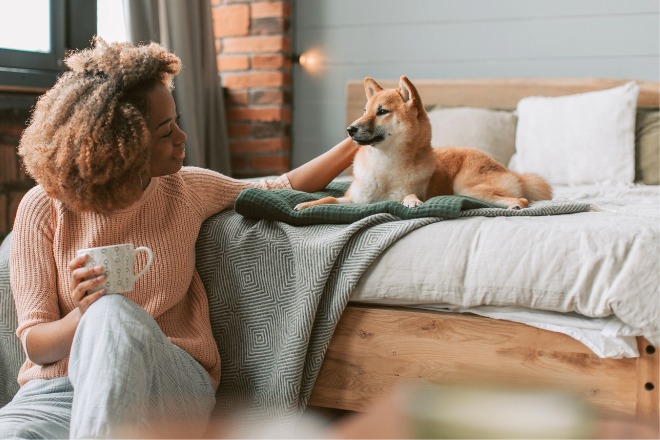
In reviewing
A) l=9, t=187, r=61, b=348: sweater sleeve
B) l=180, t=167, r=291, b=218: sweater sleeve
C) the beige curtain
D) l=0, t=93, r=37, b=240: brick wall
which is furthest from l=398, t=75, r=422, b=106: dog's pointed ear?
the beige curtain

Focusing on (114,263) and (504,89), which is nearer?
(114,263)

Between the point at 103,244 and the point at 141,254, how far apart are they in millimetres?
74

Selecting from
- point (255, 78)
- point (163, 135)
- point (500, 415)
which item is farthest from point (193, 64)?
point (500, 415)

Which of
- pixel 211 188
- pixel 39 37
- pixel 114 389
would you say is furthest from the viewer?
pixel 39 37

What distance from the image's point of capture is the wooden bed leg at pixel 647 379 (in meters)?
1.21

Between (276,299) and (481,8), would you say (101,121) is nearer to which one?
(276,299)

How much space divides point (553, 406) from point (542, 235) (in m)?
0.96

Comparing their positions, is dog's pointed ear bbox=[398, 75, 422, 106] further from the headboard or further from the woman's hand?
the headboard

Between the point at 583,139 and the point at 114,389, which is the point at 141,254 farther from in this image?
the point at 583,139

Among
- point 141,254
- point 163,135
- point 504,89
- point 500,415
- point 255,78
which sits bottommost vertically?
point 141,254

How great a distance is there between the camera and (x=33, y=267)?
1.23 meters

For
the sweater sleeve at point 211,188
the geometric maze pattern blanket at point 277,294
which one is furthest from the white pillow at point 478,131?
the geometric maze pattern blanket at point 277,294

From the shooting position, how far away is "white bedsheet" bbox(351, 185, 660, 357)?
1192 millimetres

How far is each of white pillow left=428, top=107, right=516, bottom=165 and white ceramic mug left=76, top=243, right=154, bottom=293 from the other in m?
A: 1.88
